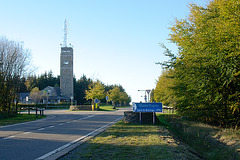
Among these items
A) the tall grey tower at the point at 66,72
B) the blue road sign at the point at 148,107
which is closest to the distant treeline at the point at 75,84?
the tall grey tower at the point at 66,72

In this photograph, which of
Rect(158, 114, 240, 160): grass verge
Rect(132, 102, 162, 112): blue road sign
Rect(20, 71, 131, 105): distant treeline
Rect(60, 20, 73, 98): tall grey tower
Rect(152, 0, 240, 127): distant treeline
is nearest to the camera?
Rect(158, 114, 240, 160): grass verge

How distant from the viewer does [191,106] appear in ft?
53.5

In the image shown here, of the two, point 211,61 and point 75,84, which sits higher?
point 75,84

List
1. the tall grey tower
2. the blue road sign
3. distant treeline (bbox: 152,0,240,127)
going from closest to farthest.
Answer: distant treeline (bbox: 152,0,240,127)
the blue road sign
the tall grey tower

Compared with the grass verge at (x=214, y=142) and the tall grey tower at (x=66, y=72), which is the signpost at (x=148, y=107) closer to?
the grass verge at (x=214, y=142)

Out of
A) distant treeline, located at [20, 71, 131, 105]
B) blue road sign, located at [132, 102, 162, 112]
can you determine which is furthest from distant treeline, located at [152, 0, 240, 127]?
distant treeline, located at [20, 71, 131, 105]

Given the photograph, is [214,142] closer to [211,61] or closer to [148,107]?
[211,61]

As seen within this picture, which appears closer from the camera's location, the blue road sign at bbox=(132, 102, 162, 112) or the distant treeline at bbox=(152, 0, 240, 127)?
the distant treeline at bbox=(152, 0, 240, 127)

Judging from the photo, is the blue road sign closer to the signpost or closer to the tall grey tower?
the signpost

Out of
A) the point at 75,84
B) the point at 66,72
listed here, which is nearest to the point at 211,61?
the point at 66,72

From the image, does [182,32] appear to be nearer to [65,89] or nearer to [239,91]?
[239,91]

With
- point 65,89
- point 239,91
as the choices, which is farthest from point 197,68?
point 65,89

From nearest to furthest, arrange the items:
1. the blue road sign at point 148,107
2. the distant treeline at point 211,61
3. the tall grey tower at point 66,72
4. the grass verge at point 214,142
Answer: the grass verge at point 214,142, the distant treeline at point 211,61, the blue road sign at point 148,107, the tall grey tower at point 66,72

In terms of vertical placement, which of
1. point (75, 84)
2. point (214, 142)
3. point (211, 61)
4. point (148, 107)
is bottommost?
point (214, 142)
